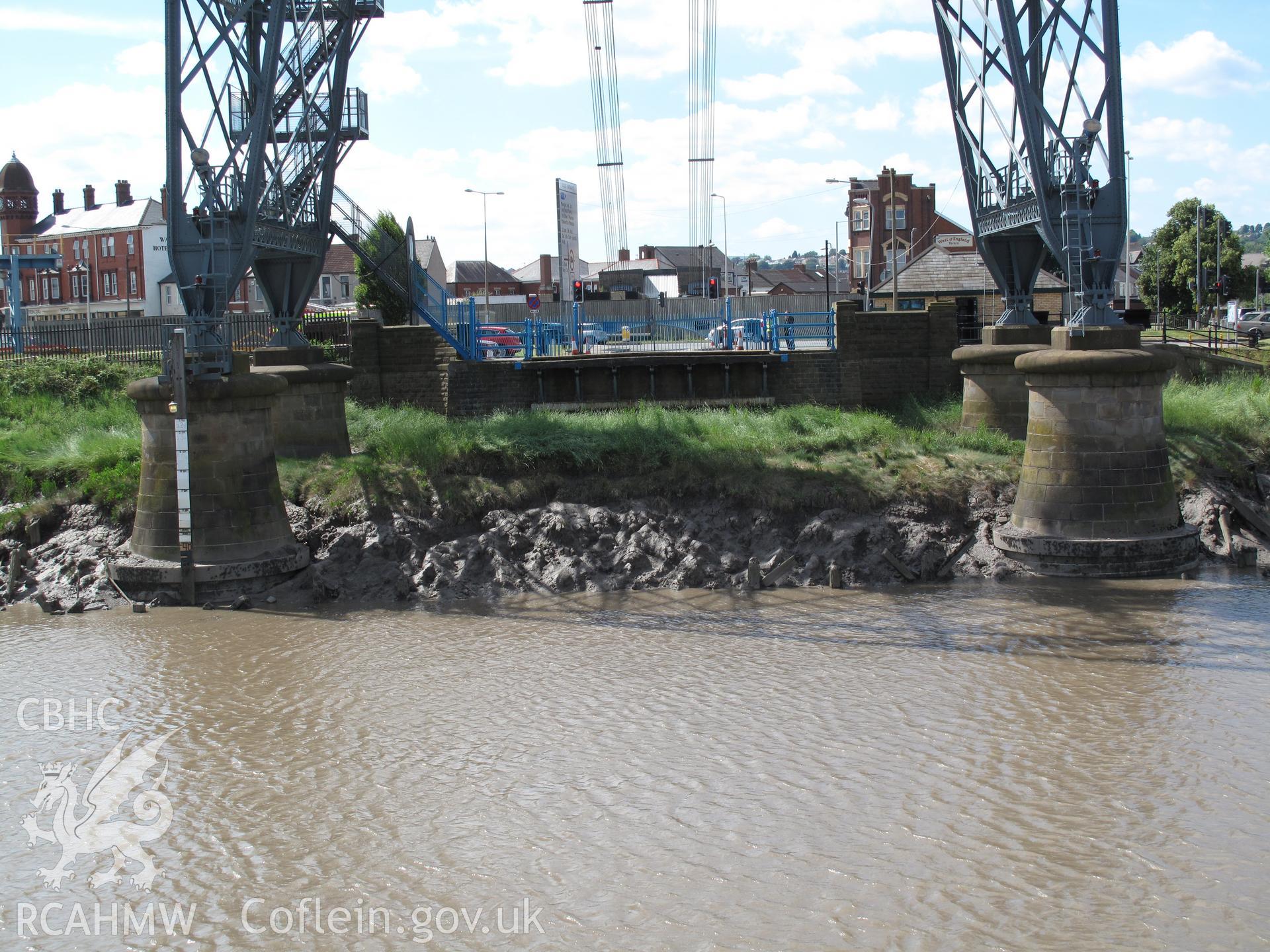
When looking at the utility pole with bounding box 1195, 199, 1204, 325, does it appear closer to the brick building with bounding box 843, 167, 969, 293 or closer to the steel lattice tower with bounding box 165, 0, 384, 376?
the brick building with bounding box 843, 167, 969, 293

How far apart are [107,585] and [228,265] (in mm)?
5873

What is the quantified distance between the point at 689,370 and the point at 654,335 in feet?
16.5

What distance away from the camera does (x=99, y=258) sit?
3278 inches

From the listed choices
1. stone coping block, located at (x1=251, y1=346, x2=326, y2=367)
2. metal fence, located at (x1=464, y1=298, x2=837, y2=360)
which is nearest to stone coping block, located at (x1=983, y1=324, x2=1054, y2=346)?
metal fence, located at (x1=464, y1=298, x2=837, y2=360)

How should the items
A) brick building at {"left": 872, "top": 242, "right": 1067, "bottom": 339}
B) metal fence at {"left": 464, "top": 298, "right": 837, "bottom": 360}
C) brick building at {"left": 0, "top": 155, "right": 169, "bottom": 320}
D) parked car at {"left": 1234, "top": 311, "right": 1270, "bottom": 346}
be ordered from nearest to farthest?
metal fence at {"left": 464, "top": 298, "right": 837, "bottom": 360}
parked car at {"left": 1234, "top": 311, "right": 1270, "bottom": 346}
brick building at {"left": 872, "top": 242, "right": 1067, "bottom": 339}
brick building at {"left": 0, "top": 155, "right": 169, "bottom": 320}

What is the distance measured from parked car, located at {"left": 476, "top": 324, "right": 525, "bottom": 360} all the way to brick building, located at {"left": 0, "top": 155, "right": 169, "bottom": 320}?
4548 centimetres

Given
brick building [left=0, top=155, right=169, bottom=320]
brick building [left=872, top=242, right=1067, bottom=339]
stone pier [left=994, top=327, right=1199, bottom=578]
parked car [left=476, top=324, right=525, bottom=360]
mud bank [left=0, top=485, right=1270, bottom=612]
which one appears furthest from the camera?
brick building [left=0, top=155, right=169, bottom=320]

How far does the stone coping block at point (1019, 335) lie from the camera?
76.1 feet

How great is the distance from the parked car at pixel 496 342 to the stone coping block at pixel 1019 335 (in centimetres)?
1172

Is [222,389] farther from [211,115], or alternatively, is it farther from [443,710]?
[443,710]

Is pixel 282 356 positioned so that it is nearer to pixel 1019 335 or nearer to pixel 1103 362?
pixel 1019 335

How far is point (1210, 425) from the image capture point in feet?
75.6

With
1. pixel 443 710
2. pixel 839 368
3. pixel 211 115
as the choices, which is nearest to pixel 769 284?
pixel 839 368

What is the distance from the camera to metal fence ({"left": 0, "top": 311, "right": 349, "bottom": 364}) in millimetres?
31250
